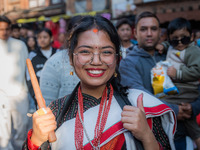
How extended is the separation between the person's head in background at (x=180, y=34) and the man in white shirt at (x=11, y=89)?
2.38 metres

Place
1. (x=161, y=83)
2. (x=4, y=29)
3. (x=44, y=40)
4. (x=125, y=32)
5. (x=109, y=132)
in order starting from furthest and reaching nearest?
(x=44, y=40) → (x=125, y=32) → (x=4, y=29) → (x=161, y=83) → (x=109, y=132)

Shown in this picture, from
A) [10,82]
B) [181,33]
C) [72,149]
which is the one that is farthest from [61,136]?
[10,82]

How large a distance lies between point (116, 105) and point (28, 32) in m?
7.21

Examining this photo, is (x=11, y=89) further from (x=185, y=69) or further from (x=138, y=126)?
(x=138, y=126)

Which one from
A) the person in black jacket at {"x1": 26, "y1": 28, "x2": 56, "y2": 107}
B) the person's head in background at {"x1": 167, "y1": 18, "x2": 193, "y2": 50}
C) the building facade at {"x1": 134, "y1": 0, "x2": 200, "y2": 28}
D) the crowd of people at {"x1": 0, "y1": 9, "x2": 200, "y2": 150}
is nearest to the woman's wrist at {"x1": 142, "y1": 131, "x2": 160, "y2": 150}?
the crowd of people at {"x1": 0, "y1": 9, "x2": 200, "y2": 150}

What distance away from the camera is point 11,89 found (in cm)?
351

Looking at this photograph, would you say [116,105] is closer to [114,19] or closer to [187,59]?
[187,59]

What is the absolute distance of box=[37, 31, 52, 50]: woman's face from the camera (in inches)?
184

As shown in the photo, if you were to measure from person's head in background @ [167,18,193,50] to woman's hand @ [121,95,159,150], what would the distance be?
57.1 inches

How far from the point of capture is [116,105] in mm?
1518

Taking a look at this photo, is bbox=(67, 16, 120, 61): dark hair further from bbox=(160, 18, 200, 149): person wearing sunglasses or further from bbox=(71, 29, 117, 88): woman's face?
bbox=(160, 18, 200, 149): person wearing sunglasses

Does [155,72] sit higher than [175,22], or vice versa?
[175,22]

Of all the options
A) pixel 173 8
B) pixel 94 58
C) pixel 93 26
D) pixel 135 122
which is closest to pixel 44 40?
pixel 93 26

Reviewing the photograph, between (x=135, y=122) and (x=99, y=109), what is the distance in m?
0.31
